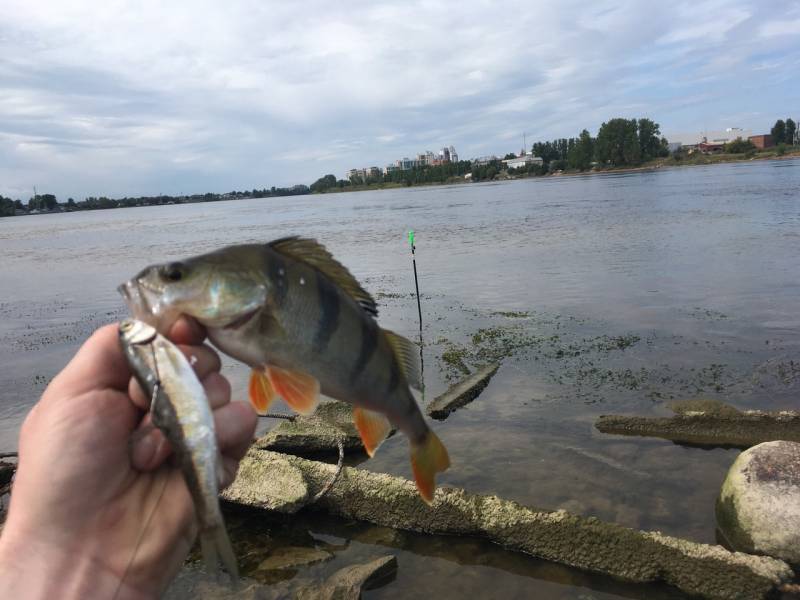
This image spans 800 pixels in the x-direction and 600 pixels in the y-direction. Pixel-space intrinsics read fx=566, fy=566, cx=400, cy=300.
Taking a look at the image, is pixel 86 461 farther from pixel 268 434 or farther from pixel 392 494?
pixel 268 434

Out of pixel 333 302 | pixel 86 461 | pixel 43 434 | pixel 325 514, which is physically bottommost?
pixel 325 514

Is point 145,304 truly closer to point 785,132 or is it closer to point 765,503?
point 765,503

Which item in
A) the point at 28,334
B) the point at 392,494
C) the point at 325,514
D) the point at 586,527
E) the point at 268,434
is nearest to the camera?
the point at 586,527

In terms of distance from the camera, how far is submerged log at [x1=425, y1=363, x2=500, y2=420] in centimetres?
1028

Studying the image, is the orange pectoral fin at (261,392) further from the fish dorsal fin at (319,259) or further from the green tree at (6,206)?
the green tree at (6,206)

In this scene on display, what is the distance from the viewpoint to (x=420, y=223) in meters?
51.1

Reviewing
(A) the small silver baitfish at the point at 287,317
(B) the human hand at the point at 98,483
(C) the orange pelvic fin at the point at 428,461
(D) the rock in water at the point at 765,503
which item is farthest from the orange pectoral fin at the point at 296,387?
(D) the rock in water at the point at 765,503

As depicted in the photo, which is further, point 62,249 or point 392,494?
point 62,249

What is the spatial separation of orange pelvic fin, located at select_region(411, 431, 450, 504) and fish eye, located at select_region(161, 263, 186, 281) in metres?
1.81

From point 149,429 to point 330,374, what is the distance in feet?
2.85

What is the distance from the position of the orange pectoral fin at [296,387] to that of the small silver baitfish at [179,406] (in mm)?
438

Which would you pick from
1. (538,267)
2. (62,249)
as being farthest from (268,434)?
(62,249)

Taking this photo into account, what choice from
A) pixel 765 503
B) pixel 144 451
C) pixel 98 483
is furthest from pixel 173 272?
pixel 765 503

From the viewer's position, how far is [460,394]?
35.4ft
